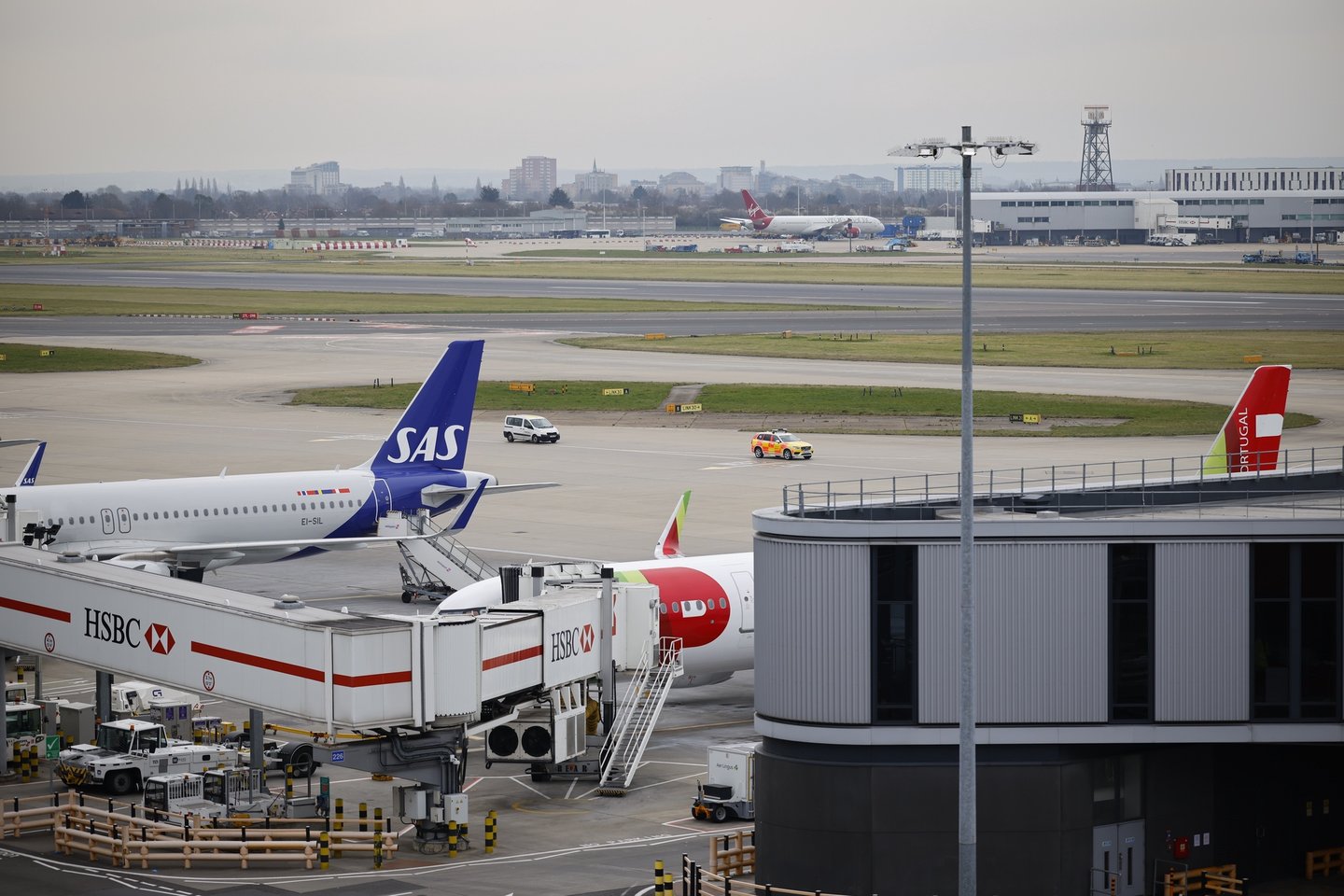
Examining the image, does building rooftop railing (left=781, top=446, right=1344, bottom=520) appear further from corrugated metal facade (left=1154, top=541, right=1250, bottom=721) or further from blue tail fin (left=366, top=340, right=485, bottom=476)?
blue tail fin (left=366, top=340, right=485, bottom=476)

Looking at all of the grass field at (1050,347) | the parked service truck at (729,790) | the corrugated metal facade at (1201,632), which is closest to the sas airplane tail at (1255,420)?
the parked service truck at (729,790)

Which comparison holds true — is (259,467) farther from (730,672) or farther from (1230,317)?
(1230,317)

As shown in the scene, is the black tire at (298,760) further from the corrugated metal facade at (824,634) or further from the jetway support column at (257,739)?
the corrugated metal facade at (824,634)

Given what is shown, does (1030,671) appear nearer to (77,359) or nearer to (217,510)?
(217,510)

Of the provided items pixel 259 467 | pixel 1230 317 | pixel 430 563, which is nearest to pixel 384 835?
pixel 430 563

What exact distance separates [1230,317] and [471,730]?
16229cm

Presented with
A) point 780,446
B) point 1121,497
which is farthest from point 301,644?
point 780,446

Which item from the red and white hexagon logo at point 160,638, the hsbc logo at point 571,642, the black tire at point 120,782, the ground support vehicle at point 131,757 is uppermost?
the red and white hexagon logo at point 160,638

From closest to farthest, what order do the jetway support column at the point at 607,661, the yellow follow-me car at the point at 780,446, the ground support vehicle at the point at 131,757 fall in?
the ground support vehicle at the point at 131,757 < the jetway support column at the point at 607,661 < the yellow follow-me car at the point at 780,446

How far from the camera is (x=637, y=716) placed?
158ft

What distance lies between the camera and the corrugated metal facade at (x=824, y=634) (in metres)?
33.8

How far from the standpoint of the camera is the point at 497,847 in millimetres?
39969

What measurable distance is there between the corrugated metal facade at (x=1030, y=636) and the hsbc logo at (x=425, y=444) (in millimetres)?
40720

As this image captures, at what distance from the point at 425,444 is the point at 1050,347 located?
99583 mm
